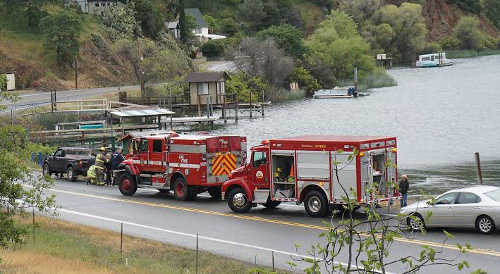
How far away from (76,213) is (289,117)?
57.8 meters

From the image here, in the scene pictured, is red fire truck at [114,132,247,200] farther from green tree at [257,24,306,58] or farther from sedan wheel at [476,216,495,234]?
green tree at [257,24,306,58]

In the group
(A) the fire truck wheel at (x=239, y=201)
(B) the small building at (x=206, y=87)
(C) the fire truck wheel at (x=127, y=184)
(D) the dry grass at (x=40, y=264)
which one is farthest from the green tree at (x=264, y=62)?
(D) the dry grass at (x=40, y=264)

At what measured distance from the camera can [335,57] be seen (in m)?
128

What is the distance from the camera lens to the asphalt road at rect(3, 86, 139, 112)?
81.9m

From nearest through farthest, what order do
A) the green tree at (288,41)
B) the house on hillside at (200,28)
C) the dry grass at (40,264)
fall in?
the dry grass at (40,264)
the green tree at (288,41)
the house on hillside at (200,28)

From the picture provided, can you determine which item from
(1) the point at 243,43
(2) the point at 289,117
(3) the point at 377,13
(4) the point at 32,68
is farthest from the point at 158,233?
(3) the point at 377,13

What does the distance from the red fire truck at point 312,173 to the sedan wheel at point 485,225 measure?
361cm

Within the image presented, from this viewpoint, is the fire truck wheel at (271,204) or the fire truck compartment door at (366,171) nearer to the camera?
the fire truck compartment door at (366,171)

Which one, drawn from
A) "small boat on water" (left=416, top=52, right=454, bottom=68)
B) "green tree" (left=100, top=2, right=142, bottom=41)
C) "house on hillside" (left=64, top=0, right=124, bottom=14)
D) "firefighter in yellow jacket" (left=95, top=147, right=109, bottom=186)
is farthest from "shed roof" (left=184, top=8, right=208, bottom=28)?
"firefighter in yellow jacket" (left=95, top=147, right=109, bottom=186)

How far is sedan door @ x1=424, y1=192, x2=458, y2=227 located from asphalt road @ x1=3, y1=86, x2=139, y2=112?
58.5 metres

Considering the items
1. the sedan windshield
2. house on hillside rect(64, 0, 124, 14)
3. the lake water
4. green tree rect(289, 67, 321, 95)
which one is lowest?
the sedan windshield

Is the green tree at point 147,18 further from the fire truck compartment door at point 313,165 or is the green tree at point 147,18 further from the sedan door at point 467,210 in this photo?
the sedan door at point 467,210

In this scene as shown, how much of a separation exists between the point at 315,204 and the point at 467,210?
591cm

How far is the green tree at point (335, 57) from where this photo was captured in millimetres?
125000
